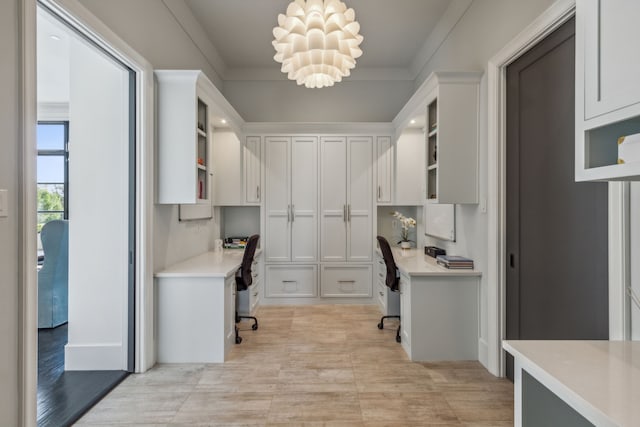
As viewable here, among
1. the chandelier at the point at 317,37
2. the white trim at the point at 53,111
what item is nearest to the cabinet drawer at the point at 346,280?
the chandelier at the point at 317,37

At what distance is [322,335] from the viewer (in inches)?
137

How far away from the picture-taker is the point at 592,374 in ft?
3.37

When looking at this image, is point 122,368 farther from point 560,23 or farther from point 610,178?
point 560,23

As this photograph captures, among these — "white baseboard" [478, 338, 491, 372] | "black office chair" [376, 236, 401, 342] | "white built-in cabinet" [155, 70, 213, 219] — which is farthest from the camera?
"black office chair" [376, 236, 401, 342]

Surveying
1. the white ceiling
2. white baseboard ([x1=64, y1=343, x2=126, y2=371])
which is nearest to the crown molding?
the white ceiling

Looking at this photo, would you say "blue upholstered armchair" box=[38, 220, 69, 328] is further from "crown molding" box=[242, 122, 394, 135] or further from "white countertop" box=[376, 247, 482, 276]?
"white countertop" box=[376, 247, 482, 276]

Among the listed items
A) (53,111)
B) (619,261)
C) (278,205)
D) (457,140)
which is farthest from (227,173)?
(619,261)

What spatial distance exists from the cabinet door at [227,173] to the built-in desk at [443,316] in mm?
2589

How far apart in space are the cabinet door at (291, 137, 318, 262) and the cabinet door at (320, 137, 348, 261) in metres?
0.11

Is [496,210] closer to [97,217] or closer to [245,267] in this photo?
[245,267]

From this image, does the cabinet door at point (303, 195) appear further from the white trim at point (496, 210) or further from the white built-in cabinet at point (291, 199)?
the white trim at point (496, 210)

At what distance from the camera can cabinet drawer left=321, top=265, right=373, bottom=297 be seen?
4.62 m

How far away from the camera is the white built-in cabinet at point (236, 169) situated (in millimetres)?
4355

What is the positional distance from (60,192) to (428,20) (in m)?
5.83
